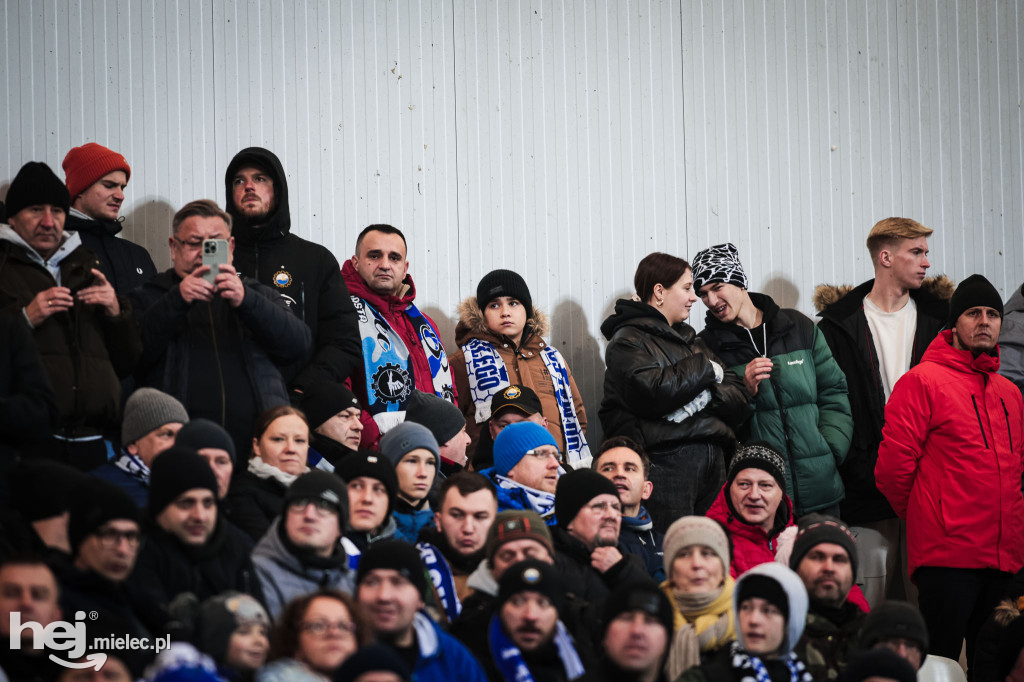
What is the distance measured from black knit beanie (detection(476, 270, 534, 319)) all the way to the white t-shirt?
5.75 ft

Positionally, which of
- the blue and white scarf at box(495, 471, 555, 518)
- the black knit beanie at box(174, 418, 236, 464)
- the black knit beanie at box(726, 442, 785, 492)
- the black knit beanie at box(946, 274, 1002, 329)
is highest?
the black knit beanie at box(946, 274, 1002, 329)

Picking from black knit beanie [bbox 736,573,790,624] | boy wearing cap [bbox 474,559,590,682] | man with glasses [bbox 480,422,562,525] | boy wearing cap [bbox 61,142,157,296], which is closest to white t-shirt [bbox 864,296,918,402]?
man with glasses [bbox 480,422,562,525]

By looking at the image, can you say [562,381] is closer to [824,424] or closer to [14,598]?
[824,424]

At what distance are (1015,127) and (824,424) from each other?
283 centimetres

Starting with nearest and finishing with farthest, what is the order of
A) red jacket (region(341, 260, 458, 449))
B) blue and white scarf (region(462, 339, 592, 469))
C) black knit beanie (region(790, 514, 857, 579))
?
black knit beanie (region(790, 514, 857, 579))
red jacket (region(341, 260, 458, 449))
blue and white scarf (region(462, 339, 592, 469))

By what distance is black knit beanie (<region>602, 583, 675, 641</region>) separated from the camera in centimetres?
333

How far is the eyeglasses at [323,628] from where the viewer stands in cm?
299

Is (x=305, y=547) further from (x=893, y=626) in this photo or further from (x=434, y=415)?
(x=893, y=626)

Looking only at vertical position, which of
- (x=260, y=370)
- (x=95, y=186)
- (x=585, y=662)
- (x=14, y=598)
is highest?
(x=95, y=186)

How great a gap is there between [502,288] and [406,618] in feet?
8.27

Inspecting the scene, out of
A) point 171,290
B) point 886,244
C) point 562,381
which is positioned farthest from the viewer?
point 886,244

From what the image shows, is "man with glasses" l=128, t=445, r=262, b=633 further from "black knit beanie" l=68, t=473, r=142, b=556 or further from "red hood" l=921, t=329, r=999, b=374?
"red hood" l=921, t=329, r=999, b=374

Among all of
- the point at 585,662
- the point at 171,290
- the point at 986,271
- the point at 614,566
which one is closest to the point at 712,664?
the point at 585,662

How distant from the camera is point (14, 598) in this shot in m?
2.83
